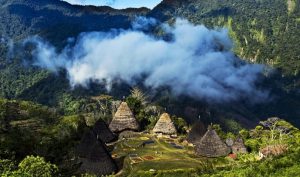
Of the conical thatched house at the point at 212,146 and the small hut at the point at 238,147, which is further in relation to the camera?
the small hut at the point at 238,147

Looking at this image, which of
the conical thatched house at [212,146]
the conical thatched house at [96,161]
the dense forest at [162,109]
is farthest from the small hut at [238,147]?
the conical thatched house at [96,161]

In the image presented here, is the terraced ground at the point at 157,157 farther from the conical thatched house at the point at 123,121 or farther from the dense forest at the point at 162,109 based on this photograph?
the conical thatched house at the point at 123,121

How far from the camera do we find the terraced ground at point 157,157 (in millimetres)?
43169

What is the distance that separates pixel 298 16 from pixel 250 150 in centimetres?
15100

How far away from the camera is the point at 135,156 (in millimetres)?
47688

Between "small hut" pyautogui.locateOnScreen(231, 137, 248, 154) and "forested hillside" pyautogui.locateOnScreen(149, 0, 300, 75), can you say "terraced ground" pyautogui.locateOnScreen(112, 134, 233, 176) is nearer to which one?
"small hut" pyautogui.locateOnScreen(231, 137, 248, 154)

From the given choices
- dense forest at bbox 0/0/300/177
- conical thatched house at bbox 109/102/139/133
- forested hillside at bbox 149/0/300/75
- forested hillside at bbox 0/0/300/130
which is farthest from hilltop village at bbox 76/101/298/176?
forested hillside at bbox 149/0/300/75

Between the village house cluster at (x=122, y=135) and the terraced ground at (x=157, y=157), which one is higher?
the village house cluster at (x=122, y=135)

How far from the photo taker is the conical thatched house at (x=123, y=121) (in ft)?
189

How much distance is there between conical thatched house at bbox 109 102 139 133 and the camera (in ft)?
189

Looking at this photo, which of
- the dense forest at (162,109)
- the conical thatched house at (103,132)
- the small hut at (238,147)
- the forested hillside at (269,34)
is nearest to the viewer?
the dense forest at (162,109)

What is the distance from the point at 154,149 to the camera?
50.8 m

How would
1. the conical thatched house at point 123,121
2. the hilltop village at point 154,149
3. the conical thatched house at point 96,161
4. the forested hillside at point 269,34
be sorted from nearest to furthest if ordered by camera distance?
1. the conical thatched house at point 96,161
2. the hilltop village at point 154,149
3. the conical thatched house at point 123,121
4. the forested hillside at point 269,34

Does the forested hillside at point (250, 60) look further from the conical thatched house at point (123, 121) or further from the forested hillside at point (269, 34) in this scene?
the conical thatched house at point (123, 121)
